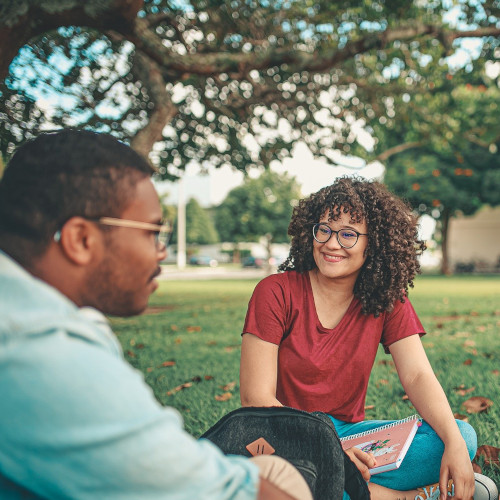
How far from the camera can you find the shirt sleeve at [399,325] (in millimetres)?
2578

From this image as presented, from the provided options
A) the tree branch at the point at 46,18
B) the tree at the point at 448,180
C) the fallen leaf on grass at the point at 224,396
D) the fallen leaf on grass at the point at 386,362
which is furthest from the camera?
the tree at the point at 448,180

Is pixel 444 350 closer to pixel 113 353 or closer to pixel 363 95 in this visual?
pixel 113 353

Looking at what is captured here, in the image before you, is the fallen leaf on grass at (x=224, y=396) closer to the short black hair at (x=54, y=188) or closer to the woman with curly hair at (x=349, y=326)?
the woman with curly hair at (x=349, y=326)

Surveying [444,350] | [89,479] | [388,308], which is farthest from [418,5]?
A: [89,479]

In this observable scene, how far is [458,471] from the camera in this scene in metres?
2.18

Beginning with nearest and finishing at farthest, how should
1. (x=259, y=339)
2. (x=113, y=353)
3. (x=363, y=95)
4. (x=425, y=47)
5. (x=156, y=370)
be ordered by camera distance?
1. (x=113, y=353)
2. (x=259, y=339)
3. (x=156, y=370)
4. (x=425, y=47)
5. (x=363, y=95)

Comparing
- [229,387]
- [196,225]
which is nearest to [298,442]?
[229,387]

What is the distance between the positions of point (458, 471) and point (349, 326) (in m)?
0.76

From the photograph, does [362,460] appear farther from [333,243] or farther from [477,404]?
[477,404]

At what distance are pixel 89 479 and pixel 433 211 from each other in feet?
98.0

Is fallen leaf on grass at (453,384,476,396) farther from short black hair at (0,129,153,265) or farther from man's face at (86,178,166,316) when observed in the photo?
short black hair at (0,129,153,265)

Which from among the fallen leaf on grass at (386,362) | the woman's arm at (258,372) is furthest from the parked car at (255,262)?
the woman's arm at (258,372)

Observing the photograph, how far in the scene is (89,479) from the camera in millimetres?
929

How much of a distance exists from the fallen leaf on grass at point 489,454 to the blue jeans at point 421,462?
20.0 inches
